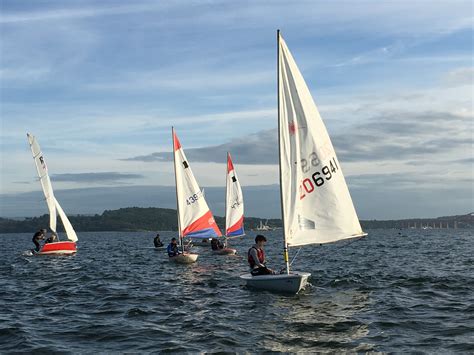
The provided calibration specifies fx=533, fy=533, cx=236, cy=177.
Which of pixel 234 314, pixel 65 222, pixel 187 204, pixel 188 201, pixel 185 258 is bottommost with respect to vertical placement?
pixel 234 314

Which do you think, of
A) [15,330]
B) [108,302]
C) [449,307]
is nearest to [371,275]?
[449,307]

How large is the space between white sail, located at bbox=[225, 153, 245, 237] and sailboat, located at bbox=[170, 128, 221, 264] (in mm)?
13363

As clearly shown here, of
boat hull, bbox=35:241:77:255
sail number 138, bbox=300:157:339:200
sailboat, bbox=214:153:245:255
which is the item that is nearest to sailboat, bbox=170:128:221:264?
boat hull, bbox=35:241:77:255

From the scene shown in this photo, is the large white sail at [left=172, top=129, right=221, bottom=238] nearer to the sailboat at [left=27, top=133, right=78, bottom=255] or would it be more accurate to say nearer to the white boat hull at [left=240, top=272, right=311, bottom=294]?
the sailboat at [left=27, top=133, right=78, bottom=255]

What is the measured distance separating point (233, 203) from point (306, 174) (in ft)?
107

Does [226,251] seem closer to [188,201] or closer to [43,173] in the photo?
[188,201]

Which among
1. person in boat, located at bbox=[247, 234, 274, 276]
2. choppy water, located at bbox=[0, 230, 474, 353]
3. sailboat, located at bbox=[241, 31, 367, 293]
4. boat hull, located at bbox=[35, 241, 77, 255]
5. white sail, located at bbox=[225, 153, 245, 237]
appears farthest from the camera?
white sail, located at bbox=[225, 153, 245, 237]

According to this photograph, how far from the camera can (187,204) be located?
34156 mm

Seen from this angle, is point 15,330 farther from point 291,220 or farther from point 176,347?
point 291,220

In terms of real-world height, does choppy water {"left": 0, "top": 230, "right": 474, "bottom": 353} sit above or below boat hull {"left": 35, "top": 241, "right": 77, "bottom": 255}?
below

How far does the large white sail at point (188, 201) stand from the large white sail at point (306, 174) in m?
16.1

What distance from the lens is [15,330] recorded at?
1384 cm

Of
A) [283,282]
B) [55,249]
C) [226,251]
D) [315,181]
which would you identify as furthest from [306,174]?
[55,249]

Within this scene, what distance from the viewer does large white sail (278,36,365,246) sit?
684 inches
